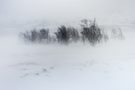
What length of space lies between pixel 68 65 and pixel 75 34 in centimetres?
26

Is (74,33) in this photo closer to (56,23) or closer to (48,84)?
(56,23)

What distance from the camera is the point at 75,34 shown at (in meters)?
1.83

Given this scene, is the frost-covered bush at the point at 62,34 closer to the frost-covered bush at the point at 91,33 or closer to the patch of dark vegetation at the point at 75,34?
the patch of dark vegetation at the point at 75,34

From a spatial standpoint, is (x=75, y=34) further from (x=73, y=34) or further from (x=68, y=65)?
(x=68, y=65)

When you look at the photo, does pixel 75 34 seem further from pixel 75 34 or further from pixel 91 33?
pixel 91 33

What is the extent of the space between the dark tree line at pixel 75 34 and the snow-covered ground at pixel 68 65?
52 mm

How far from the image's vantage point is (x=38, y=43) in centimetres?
178

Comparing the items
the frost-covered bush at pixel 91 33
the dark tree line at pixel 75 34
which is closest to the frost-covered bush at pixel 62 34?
the dark tree line at pixel 75 34

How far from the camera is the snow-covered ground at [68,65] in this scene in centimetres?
175

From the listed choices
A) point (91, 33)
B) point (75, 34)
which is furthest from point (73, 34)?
point (91, 33)

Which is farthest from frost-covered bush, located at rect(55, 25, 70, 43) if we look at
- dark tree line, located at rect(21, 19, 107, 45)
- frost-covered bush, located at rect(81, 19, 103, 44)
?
frost-covered bush, located at rect(81, 19, 103, 44)

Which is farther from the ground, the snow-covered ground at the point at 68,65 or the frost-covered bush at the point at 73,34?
the frost-covered bush at the point at 73,34

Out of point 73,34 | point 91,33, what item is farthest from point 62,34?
point 91,33

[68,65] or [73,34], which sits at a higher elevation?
[73,34]
